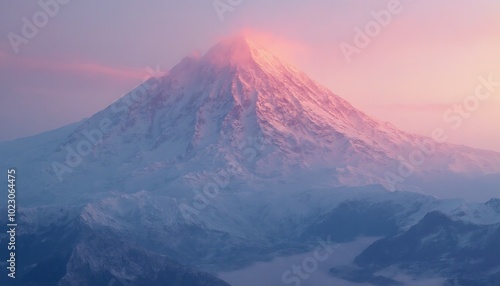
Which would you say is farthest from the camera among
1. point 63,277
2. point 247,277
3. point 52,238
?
point 52,238

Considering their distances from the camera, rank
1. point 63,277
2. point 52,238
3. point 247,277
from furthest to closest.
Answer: point 52,238, point 247,277, point 63,277

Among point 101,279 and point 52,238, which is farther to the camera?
point 52,238

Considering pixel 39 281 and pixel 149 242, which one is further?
pixel 149 242

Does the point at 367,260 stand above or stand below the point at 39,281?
below

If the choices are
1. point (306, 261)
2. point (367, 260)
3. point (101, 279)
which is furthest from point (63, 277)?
point (367, 260)

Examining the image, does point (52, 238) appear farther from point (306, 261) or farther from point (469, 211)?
point (469, 211)

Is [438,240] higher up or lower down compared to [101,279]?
lower down

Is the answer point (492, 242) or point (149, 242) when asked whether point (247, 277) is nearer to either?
point (149, 242)

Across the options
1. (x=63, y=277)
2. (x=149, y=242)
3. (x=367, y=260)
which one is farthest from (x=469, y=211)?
(x=63, y=277)

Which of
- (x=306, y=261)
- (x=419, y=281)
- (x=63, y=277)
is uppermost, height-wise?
(x=63, y=277)
